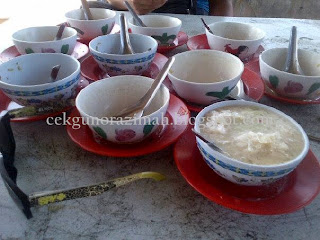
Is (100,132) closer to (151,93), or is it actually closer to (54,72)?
(151,93)

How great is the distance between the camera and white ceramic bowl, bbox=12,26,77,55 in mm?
721

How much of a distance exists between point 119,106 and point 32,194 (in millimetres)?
244

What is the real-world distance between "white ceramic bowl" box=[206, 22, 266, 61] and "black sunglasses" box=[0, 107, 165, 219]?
1.47 feet

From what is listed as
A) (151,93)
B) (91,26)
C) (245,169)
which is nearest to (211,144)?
(245,169)

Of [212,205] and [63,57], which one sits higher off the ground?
[63,57]

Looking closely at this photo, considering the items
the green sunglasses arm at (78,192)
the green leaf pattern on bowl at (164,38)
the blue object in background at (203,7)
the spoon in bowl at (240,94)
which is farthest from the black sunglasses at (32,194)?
the blue object in background at (203,7)

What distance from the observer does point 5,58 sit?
776 millimetres

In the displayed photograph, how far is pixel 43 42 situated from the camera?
724 mm

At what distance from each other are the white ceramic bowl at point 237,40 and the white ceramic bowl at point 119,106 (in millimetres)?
303

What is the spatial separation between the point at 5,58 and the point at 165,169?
54 cm

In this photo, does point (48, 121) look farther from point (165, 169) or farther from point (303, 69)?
point (303, 69)

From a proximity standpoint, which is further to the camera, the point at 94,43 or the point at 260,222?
the point at 94,43

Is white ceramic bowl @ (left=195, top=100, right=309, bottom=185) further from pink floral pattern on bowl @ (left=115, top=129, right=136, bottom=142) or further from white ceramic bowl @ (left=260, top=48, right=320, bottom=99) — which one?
white ceramic bowl @ (left=260, top=48, right=320, bottom=99)

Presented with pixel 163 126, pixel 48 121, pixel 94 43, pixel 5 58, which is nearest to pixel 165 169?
pixel 163 126
